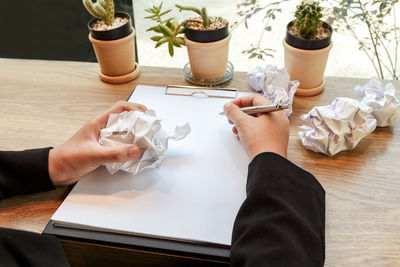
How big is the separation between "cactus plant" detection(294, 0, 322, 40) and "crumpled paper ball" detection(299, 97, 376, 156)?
184mm

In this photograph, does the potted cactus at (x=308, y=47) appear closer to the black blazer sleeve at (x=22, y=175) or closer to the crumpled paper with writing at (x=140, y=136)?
the crumpled paper with writing at (x=140, y=136)

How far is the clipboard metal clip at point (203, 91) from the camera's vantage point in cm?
87

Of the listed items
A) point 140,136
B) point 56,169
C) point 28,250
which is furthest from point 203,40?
point 28,250

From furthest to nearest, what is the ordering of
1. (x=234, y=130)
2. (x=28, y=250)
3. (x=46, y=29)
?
1. (x=46, y=29)
2. (x=234, y=130)
3. (x=28, y=250)

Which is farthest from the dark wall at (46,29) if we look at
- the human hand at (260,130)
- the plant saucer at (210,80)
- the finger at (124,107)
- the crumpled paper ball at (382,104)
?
the crumpled paper ball at (382,104)

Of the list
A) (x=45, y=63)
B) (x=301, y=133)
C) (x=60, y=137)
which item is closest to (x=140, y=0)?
(x=45, y=63)

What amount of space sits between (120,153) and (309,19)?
1.61 ft

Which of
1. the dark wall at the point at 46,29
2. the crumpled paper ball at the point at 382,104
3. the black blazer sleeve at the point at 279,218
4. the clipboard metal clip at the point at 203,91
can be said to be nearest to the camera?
the black blazer sleeve at the point at 279,218

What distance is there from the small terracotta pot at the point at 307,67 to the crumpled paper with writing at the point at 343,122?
14 cm

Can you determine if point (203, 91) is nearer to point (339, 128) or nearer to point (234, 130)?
point (234, 130)

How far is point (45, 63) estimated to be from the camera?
1.07 metres

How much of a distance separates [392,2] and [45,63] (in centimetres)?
107

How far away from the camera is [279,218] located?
1.79 ft

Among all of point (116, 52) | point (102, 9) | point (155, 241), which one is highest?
point (102, 9)
